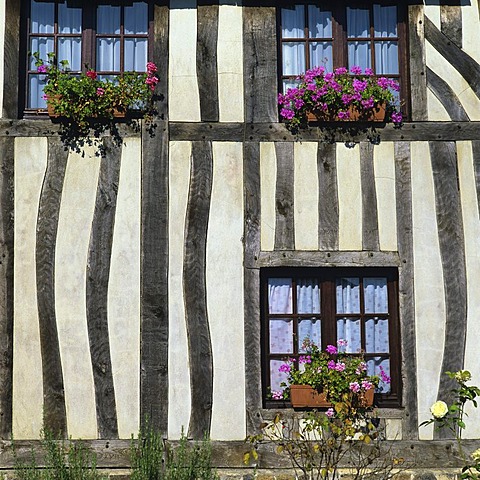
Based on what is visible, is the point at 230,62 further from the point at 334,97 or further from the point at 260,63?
the point at 334,97

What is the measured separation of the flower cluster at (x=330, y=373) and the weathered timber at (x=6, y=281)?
7.30ft

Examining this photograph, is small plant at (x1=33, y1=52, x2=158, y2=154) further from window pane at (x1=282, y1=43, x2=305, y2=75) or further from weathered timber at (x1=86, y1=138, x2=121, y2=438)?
window pane at (x1=282, y1=43, x2=305, y2=75)

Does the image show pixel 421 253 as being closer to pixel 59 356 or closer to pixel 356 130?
pixel 356 130

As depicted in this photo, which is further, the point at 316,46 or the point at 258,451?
the point at 316,46

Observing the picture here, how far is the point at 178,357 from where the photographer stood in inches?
276

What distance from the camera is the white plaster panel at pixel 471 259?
7.02m

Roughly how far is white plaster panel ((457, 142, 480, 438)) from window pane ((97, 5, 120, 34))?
3.23 m

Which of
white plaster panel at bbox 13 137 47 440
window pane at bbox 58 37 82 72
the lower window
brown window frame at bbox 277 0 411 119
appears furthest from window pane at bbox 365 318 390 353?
window pane at bbox 58 37 82 72

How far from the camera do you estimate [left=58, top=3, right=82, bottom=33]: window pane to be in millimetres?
7469

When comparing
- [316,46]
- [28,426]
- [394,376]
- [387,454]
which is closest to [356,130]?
[316,46]

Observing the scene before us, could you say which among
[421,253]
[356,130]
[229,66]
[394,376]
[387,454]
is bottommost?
[387,454]

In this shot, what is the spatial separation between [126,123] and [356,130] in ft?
6.55

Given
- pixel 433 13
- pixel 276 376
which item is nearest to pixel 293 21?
pixel 433 13

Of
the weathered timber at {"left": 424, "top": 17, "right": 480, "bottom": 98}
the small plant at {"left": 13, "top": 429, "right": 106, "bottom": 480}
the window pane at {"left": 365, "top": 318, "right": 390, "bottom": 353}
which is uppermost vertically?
the weathered timber at {"left": 424, "top": 17, "right": 480, "bottom": 98}
